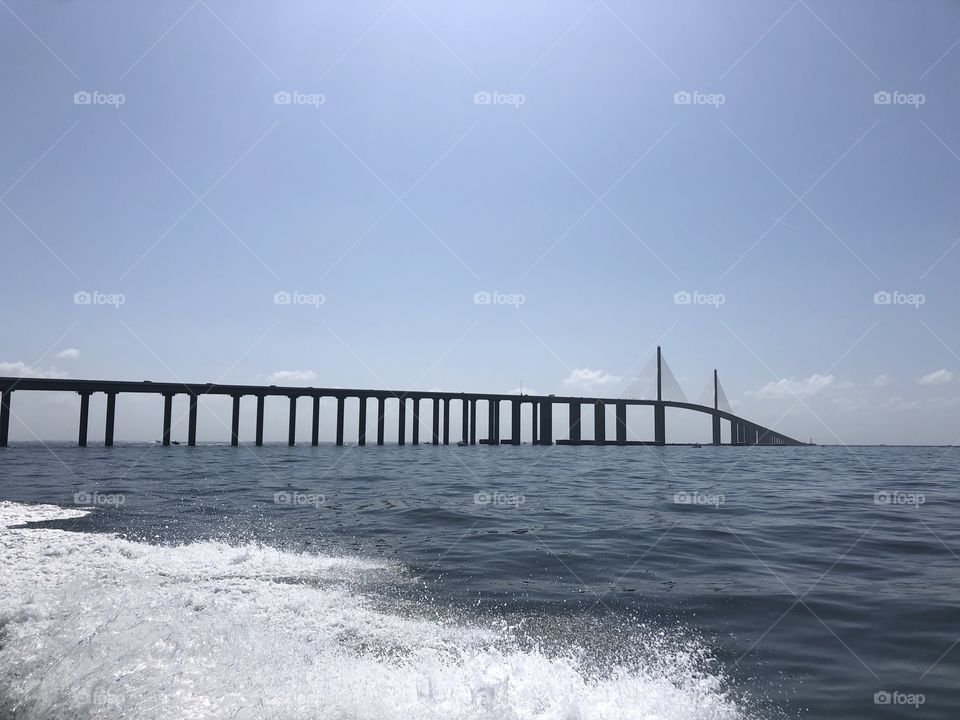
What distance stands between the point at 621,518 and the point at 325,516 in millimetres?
7339

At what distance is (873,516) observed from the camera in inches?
621

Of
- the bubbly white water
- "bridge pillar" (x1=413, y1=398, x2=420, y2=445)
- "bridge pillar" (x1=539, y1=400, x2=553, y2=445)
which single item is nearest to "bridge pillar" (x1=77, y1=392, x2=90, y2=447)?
"bridge pillar" (x1=413, y1=398, x2=420, y2=445)

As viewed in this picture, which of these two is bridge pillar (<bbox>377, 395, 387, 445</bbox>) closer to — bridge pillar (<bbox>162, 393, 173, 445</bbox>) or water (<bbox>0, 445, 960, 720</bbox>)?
bridge pillar (<bbox>162, 393, 173, 445</bbox>)

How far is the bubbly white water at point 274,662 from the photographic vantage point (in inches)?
192

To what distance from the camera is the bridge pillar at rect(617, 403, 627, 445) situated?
13960 centimetres

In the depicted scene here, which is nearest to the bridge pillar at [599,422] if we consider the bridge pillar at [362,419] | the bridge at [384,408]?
the bridge at [384,408]

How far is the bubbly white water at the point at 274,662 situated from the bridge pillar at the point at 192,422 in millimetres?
95103

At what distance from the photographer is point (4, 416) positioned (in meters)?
81.7

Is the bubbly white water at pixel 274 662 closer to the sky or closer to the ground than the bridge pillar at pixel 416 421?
closer to the sky

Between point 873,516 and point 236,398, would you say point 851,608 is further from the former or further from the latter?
point 236,398

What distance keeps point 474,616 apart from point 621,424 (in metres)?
139

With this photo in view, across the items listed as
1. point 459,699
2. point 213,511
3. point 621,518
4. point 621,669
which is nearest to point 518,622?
point 621,669

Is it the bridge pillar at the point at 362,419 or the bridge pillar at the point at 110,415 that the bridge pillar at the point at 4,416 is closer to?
the bridge pillar at the point at 110,415

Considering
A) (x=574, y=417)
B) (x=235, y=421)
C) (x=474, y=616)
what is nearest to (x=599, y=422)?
(x=574, y=417)
